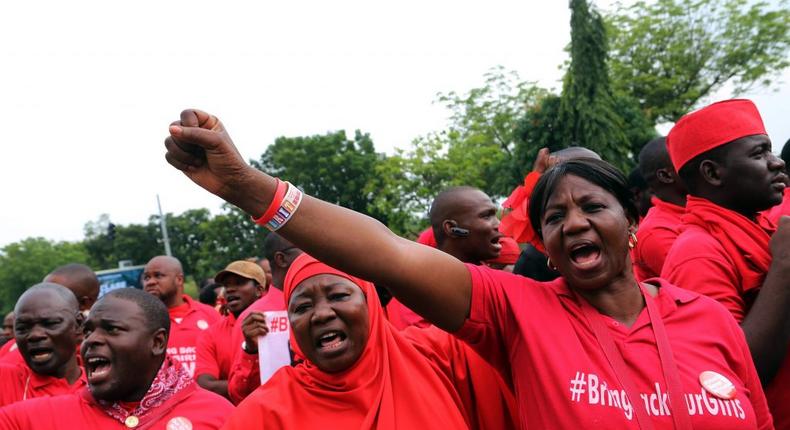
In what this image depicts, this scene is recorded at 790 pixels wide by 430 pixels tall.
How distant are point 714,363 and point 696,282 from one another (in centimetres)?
60

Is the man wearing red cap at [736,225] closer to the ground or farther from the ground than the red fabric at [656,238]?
farther from the ground

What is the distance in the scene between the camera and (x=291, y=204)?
1717 mm

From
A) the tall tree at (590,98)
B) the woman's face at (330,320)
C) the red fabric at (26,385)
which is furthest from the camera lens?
the tall tree at (590,98)

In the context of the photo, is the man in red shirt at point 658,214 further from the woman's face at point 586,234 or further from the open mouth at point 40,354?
the open mouth at point 40,354

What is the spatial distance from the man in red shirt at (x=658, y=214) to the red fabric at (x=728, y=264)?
2.49 ft

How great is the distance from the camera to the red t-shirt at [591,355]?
5.87 feet

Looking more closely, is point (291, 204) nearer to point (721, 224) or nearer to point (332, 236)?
point (332, 236)

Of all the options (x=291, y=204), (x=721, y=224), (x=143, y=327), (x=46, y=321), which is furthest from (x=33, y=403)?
(x=721, y=224)

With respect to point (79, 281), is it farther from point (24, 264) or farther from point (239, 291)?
point (24, 264)

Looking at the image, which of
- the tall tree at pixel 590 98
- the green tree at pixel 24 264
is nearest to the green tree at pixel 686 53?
the tall tree at pixel 590 98

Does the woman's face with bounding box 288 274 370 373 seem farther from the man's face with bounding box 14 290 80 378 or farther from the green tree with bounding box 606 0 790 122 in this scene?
the green tree with bounding box 606 0 790 122

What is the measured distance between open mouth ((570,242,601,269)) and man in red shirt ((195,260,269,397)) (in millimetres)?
3796

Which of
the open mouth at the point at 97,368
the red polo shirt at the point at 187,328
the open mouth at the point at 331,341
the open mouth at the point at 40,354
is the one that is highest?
the open mouth at the point at 331,341

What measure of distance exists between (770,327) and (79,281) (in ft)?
19.3
